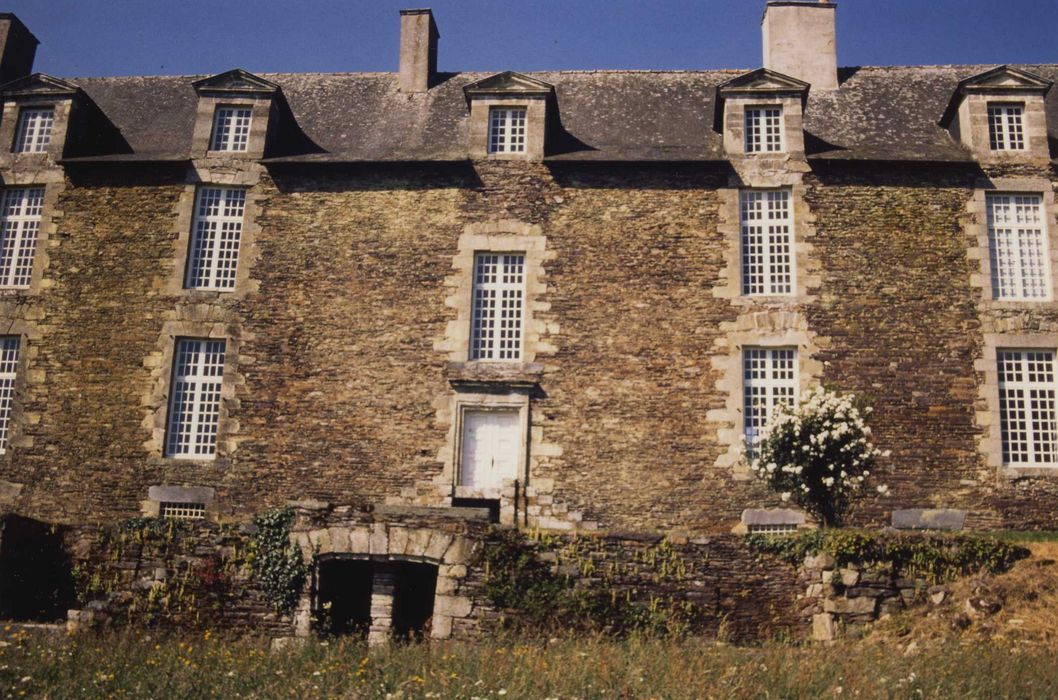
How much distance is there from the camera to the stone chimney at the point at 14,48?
2019cm

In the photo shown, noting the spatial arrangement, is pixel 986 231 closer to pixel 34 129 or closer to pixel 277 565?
pixel 277 565

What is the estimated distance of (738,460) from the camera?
52.3 ft

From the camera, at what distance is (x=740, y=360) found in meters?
16.4

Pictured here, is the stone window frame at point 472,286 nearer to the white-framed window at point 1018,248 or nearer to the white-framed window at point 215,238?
the white-framed window at point 215,238

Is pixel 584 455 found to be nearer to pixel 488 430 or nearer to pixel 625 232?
pixel 488 430

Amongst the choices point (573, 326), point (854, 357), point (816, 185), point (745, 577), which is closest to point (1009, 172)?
point (816, 185)

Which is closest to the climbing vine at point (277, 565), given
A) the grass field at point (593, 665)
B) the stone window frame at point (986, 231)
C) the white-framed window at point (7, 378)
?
the grass field at point (593, 665)

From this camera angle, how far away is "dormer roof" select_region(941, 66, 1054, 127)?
56.6 ft

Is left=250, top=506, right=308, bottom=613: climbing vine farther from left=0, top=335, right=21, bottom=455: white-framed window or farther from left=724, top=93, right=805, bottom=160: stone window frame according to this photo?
left=724, top=93, right=805, bottom=160: stone window frame

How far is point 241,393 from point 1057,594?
41.4 ft

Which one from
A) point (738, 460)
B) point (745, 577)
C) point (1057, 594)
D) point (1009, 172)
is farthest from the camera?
point (1009, 172)

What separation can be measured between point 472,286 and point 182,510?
6.23 m

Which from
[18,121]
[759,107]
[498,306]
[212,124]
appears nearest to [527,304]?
[498,306]

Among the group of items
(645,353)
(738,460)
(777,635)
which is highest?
(645,353)
